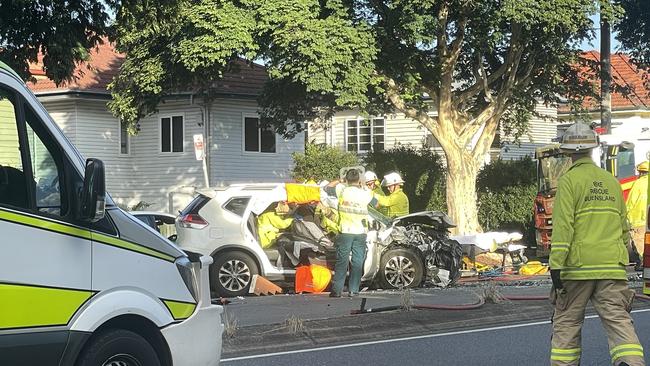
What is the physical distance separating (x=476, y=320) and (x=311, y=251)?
3.45 m

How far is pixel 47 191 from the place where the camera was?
17.9ft

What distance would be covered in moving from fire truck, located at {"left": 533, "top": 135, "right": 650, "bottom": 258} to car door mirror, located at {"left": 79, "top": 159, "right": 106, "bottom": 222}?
14.0 meters

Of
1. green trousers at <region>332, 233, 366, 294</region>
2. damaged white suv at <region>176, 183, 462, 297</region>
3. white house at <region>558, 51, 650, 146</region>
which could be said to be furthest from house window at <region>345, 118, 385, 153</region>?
green trousers at <region>332, 233, 366, 294</region>

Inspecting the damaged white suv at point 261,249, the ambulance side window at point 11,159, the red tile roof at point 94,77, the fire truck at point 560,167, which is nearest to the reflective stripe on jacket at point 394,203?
the damaged white suv at point 261,249

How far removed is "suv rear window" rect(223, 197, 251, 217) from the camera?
1398 cm

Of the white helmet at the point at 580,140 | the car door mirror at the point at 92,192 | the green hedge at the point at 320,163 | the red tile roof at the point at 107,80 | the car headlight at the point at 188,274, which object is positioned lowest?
the car headlight at the point at 188,274

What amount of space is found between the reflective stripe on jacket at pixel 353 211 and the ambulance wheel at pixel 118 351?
23.9 feet

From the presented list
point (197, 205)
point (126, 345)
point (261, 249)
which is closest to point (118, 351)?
point (126, 345)

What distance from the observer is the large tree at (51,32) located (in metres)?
11.9

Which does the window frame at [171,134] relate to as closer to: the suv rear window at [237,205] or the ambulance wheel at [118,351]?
the suv rear window at [237,205]

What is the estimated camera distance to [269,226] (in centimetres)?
1418

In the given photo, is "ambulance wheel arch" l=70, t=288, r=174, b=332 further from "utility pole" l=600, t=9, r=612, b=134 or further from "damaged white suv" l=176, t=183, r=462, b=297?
"utility pole" l=600, t=9, r=612, b=134

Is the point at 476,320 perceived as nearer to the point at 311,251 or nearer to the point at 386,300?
the point at 386,300

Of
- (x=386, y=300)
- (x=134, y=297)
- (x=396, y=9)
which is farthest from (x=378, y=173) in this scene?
(x=134, y=297)
